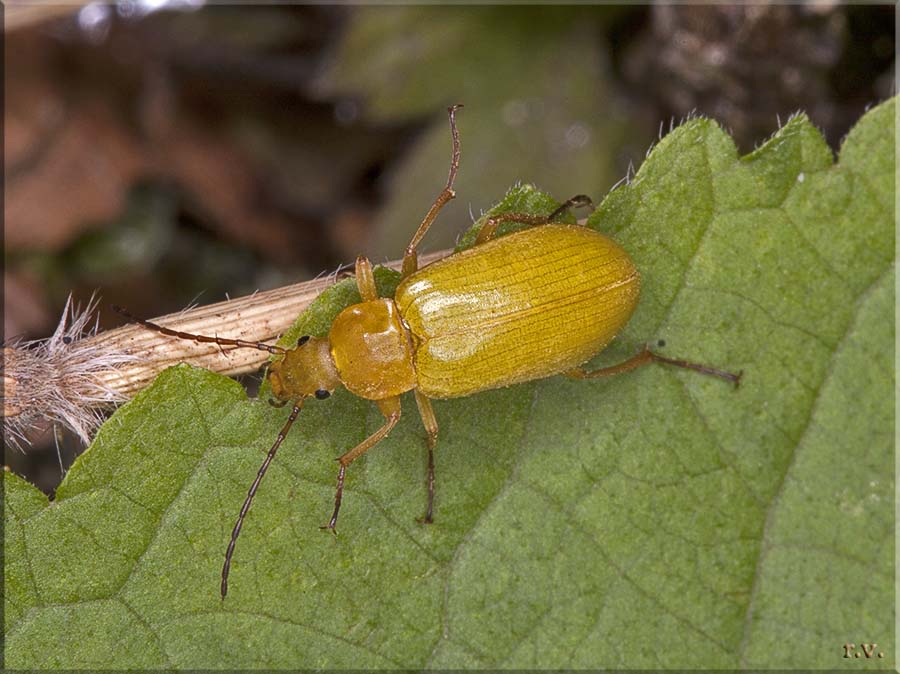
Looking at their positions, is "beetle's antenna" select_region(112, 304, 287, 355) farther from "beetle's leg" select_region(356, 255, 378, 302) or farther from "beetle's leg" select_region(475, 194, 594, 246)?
"beetle's leg" select_region(475, 194, 594, 246)

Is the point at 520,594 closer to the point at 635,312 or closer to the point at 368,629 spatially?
the point at 368,629

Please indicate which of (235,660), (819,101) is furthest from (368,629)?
(819,101)

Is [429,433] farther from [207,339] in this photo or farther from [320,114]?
[320,114]

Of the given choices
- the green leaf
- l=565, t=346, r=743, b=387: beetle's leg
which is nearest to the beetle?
l=565, t=346, r=743, b=387: beetle's leg

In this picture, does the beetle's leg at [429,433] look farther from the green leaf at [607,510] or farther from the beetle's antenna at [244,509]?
the beetle's antenna at [244,509]

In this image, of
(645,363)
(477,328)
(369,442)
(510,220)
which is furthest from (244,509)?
(645,363)
